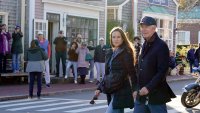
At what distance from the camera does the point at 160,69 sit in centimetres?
603

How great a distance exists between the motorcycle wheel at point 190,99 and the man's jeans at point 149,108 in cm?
665

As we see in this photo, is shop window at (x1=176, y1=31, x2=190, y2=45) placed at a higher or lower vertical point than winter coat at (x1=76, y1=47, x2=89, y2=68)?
higher

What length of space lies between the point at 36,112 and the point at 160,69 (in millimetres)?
6362

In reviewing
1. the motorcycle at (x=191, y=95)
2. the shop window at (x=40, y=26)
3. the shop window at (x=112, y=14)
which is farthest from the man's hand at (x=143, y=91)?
the shop window at (x=112, y=14)

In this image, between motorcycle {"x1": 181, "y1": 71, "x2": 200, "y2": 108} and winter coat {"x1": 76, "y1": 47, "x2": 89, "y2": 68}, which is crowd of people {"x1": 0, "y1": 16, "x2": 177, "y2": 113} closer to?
motorcycle {"x1": 181, "y1": 71, "x2": 200, "y2": 108}

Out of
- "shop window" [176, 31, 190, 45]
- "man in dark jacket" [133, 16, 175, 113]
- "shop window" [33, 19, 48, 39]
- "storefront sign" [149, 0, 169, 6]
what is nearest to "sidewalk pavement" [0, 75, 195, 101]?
"shop window" [33, 19, 48, 39]

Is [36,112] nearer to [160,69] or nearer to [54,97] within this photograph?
[54,97]

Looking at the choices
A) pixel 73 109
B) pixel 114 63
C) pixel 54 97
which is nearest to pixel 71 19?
pixel 54 97

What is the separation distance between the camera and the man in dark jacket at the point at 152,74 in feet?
19.7

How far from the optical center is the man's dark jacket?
6016 mm

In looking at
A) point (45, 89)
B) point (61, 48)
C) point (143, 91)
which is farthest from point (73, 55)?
point (143, 91)

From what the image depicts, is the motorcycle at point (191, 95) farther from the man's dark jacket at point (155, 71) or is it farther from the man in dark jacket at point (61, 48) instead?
the man in dark jacket at point (61, 48)

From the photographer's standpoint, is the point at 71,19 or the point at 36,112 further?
the point at 71,19

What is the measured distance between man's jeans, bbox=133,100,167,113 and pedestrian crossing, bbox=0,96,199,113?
5.88m
